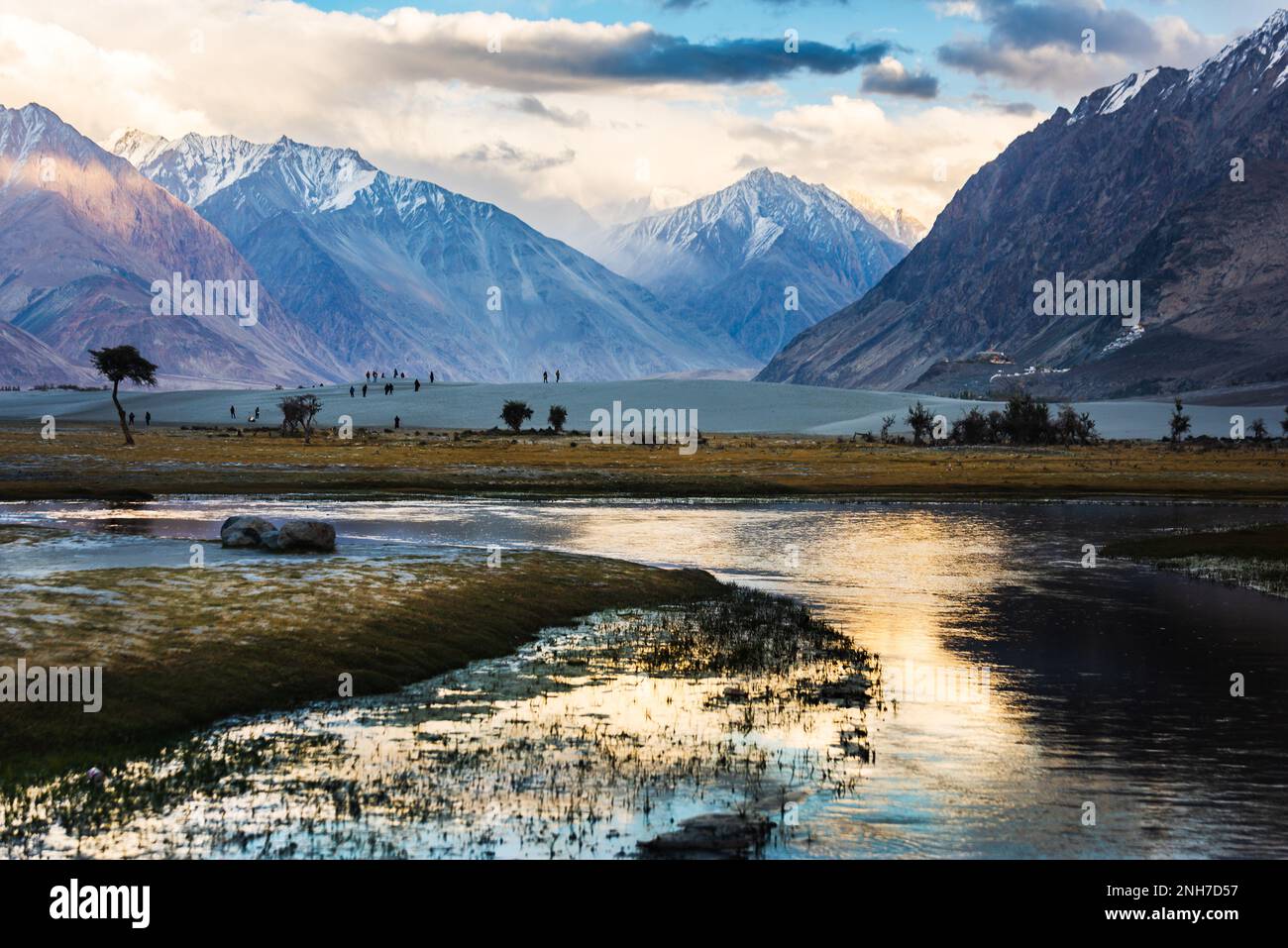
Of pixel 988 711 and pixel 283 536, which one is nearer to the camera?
pixel 988 711

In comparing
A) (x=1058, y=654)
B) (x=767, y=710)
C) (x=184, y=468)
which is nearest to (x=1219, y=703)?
(x=1058, y=654)

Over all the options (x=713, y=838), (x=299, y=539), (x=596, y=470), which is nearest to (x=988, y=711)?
(x=713, y=838)

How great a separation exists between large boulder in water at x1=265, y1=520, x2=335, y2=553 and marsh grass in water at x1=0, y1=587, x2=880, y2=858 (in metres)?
16.9

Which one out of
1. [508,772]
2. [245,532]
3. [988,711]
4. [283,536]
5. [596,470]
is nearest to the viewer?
[508,772]

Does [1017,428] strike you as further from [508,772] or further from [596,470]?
[508,772]

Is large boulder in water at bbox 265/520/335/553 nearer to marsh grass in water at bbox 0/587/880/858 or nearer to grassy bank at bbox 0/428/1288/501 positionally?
marsh grass in water at bbox 0/587/880/858

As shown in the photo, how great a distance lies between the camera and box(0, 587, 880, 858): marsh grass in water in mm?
17375

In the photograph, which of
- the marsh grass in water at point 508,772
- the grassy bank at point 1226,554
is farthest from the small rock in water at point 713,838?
the grassy bank at point 1226,554

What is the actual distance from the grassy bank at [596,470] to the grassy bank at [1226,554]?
100 ft

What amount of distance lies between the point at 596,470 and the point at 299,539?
6402cm

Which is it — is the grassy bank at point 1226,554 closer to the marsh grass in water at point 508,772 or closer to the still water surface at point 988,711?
the still water surface at point 988,711

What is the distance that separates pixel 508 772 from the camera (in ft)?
67.3

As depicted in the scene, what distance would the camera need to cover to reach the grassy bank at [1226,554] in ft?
149

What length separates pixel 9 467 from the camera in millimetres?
94500
